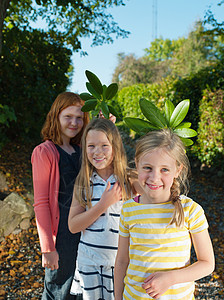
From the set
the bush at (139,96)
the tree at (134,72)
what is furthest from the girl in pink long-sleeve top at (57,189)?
the tree at (134,72)

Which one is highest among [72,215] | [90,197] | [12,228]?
[90,197]

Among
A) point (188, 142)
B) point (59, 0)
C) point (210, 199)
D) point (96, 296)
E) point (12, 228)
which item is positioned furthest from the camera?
point (210, 199)

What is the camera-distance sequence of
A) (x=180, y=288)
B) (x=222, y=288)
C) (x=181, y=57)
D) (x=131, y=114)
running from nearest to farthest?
(x=180, y=288) < (x=222, y=288) < (x=131, y=114) < (x=181, y=57)

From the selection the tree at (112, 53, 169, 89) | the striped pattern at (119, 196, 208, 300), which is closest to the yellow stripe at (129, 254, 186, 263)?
the striped pattern at (119, 196, 208, 300)

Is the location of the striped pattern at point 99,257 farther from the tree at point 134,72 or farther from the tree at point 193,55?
the tree at point 193,55

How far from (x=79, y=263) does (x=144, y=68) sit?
21.4 m

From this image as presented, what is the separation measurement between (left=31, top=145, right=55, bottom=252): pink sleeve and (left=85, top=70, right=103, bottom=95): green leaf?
1.91 ft

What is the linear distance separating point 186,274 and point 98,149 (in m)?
0.78

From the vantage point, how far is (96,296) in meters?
1.63

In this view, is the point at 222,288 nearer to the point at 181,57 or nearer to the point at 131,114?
the point at 131,114

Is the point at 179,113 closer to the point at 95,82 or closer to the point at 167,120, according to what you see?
the point at 167,120

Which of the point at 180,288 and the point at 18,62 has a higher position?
the point at 18,62

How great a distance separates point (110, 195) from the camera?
62.1 inches

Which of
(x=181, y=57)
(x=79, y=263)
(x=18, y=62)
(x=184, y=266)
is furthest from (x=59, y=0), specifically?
(x=181, y=57)
